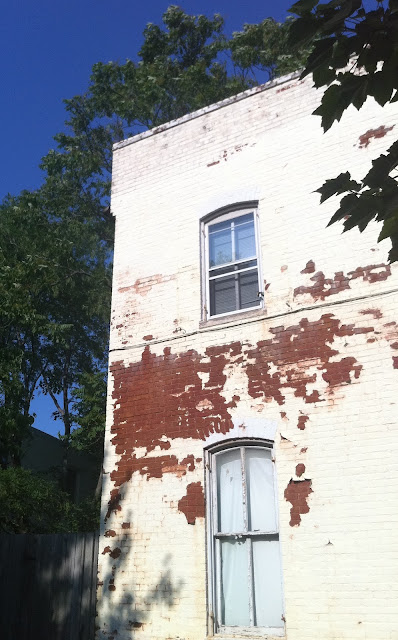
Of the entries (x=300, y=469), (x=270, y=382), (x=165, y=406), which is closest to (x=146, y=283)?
(x=165, y=406)

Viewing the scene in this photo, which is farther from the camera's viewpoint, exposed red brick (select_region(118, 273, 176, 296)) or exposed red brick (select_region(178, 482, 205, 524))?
exposed red brick (select_region(118, 273, 176, 296))

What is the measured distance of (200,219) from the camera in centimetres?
859

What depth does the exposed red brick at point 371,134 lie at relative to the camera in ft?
24.7

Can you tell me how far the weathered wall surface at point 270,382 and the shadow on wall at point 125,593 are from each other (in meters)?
0.02

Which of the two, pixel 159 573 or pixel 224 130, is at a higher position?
pixel 224 130

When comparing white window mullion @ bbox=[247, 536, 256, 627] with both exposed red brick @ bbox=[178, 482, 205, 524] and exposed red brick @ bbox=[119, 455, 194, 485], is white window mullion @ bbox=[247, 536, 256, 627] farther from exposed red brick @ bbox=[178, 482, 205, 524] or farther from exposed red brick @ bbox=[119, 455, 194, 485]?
exposed red brick @ bbox=[119, 455, 194, 485]

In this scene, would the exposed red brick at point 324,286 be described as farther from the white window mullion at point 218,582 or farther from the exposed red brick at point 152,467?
the white window mullion at point 218,582

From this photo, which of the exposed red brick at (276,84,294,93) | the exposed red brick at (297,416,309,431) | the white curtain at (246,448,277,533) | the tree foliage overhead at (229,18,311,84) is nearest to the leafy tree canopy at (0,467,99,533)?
the white curtain at (246,448,277,533)

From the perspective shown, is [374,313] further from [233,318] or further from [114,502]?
[114,502]

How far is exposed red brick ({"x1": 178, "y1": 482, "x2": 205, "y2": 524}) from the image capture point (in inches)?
271

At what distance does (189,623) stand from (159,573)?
64 centimetres

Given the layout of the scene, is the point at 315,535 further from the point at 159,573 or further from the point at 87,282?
the point at 87,282

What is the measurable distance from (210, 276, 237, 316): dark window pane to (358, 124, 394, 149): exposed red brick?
2.38 m

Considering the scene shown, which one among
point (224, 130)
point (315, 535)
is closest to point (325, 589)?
point (315, 535)
